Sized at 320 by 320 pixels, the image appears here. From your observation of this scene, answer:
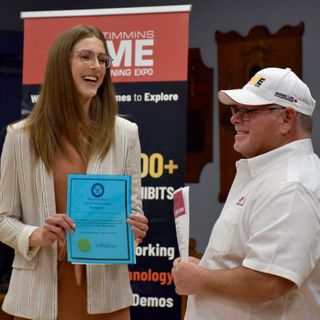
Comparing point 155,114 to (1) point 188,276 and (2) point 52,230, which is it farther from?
(1) point 188,276

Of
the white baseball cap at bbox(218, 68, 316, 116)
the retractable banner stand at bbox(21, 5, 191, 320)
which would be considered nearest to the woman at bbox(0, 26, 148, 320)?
the white baseball cap at bbox(218, 68, 316, 116)

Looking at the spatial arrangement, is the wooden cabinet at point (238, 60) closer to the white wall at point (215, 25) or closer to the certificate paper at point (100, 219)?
the white wall at point (215, 25)

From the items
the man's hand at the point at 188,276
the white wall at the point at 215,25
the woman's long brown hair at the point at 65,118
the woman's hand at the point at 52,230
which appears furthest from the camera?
the white wall at the point at 215,25

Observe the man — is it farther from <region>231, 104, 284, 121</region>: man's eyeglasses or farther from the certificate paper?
the certificate paper

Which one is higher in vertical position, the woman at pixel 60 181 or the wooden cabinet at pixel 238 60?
the wooden cabinet at pixel 238 60

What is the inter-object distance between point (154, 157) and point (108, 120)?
1.38m

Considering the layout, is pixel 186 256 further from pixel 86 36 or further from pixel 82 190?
pixel 86 36

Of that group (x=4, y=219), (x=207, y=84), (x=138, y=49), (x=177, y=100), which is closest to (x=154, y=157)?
(x=177, y=100)

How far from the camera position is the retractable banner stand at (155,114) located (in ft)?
11.9

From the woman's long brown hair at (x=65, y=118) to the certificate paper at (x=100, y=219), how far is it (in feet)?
0.53

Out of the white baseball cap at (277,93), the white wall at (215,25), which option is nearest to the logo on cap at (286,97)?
the white baseball cap at (277,93)

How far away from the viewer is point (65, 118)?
2.26 metres

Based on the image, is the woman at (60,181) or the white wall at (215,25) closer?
the woman at (60,181)

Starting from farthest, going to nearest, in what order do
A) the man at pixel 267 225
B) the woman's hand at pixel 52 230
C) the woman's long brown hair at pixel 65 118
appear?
1. the woman's long brown hair at pixel 65 118
2. the woman's hand at pixel 52 230
3. the man at pixel 267 225
